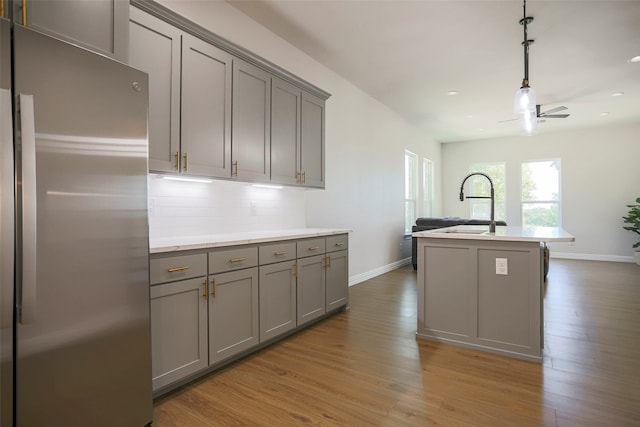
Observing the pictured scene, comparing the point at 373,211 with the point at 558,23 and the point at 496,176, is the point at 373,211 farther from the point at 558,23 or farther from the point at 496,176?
the point at 496,176

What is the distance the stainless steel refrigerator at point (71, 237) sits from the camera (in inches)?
50.3

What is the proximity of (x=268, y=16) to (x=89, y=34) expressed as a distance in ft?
7.28

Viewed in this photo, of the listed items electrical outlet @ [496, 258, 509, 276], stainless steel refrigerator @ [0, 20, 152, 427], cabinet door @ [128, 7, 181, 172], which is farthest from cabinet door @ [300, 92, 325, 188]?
stainless steel refrigerator @ [0, 20, 152, 427]

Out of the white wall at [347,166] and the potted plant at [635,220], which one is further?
the potted plant at [635,220]

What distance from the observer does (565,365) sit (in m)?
2.50

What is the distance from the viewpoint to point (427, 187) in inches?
347

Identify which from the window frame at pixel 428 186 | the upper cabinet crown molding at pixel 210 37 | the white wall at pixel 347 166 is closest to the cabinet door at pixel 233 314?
the white wall at pixel 347 166

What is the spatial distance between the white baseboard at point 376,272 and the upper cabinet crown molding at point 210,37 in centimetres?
279

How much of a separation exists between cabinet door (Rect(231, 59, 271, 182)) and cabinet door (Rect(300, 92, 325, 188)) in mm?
553

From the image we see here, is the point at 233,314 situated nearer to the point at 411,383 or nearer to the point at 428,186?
the point at 411,383

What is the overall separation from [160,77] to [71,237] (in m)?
1.30

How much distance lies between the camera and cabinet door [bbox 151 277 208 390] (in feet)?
6.50

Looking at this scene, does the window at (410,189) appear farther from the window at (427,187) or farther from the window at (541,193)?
the window at (541,193)

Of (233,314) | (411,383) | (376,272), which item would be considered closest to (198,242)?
(233,314)
